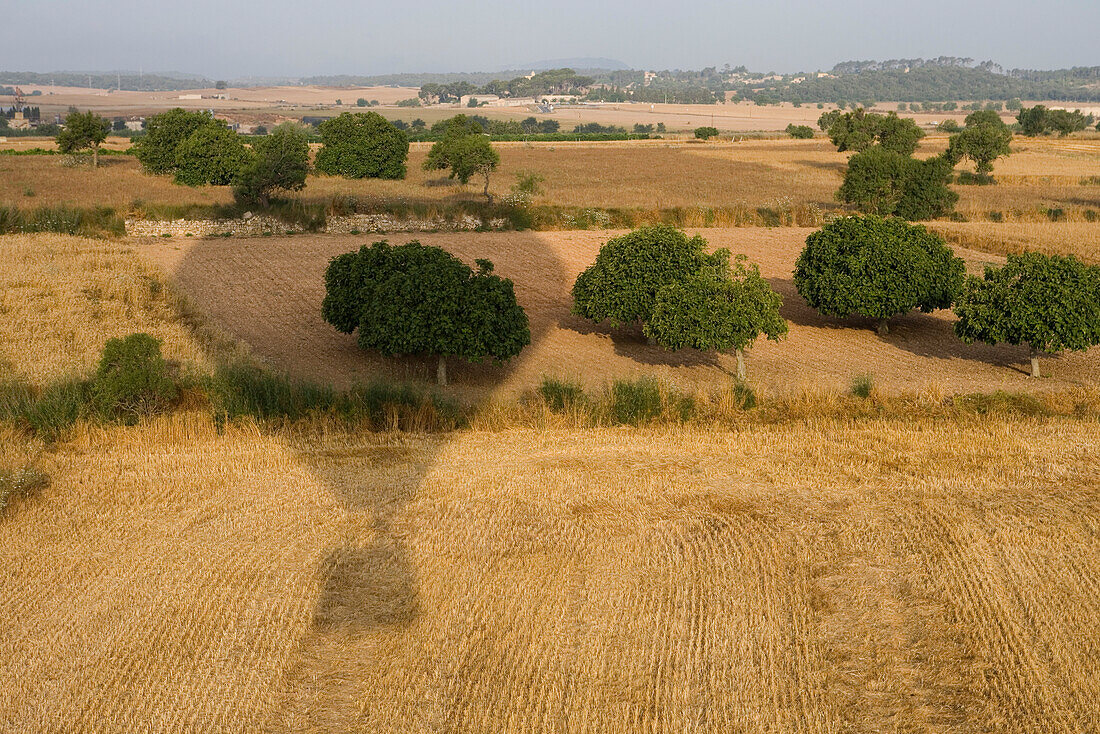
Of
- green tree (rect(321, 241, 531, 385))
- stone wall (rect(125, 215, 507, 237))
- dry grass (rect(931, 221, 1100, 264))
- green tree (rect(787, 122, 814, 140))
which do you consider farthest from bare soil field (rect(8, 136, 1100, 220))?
green tree (rect(787, 122, 814, 140))

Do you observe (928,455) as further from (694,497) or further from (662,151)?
(662,151)

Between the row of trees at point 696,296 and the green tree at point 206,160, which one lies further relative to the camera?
the green tree at point 206,160

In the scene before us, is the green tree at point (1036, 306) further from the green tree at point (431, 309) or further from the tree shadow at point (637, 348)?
the green tree at point (431, 309)

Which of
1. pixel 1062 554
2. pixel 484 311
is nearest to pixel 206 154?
pixel 484 311

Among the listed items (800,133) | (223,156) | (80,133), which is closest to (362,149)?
(223,156)

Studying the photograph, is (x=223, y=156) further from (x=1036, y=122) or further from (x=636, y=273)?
(x=1036, y=122)

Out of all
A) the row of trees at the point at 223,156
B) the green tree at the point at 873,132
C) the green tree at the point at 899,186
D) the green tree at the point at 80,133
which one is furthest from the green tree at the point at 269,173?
the green tree at the point at 873,132
